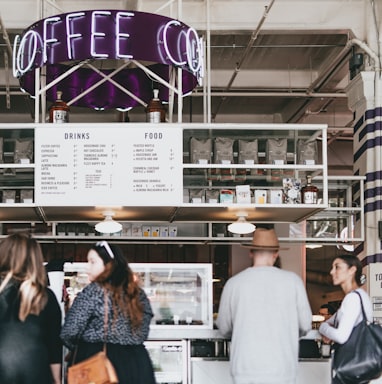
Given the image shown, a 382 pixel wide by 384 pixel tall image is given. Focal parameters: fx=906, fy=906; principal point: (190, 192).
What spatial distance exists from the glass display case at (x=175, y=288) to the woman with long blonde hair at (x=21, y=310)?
165cm

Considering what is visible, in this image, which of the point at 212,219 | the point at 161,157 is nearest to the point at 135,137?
the point at 161,157

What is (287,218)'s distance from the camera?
898 cm

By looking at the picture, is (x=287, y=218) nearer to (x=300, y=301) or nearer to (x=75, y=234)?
(x=75, y=234)

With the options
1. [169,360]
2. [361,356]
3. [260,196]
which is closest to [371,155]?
[260,196]

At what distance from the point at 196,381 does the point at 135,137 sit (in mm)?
2622

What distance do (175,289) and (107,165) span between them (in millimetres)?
1879

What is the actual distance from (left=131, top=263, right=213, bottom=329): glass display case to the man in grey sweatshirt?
1.06 metres

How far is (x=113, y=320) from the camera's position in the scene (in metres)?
4.99

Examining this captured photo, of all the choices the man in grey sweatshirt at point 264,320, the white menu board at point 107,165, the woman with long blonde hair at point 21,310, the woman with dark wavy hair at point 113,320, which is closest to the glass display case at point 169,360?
the man in grey sweatshirt at point 264,320

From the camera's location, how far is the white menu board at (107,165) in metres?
7.98

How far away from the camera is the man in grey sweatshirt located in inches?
205

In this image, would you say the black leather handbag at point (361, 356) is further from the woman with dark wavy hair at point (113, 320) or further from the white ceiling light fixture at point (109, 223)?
the white ceiling light fixture at point (109, 223)

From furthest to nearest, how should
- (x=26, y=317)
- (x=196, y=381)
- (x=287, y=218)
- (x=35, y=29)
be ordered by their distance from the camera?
(x=287, y=218) → (x=35, y=29) → (x=196, y=381) → (x=26, y=317)

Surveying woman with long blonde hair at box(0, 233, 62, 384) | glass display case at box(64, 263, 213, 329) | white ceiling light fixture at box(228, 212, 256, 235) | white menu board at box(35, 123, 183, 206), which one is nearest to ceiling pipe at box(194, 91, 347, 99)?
white ceiling light fixture at box(228, 212, 256, 235)
